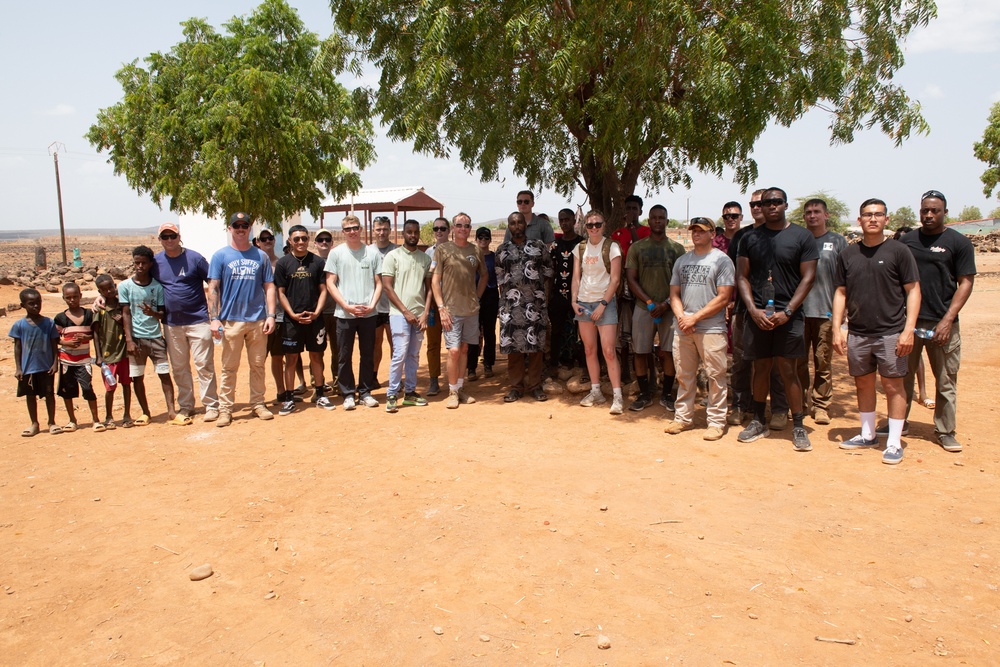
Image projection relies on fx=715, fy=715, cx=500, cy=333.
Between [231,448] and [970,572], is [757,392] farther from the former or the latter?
[231,448]

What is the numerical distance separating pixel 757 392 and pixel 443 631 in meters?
4.04

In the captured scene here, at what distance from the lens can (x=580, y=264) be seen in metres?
7.48

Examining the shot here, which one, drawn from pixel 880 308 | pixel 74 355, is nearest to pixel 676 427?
pixel 880 308

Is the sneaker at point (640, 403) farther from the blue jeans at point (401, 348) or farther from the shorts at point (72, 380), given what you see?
the shorts at point (72, 380)

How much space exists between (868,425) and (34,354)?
7.92 metres

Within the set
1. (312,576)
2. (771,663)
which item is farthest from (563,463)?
(771,663)

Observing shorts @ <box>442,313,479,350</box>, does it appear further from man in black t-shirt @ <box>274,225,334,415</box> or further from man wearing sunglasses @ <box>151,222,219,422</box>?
man wearing sunglasses @ <box>151,222,219,422</box>

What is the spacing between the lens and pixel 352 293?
25.3 feet

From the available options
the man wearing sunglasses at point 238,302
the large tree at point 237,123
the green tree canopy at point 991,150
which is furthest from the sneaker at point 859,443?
the green tree canopy at point 991,150

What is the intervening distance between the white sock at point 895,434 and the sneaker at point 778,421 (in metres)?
0.99

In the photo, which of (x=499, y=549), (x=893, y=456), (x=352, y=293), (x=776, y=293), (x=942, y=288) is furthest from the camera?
(x=352, y=293)

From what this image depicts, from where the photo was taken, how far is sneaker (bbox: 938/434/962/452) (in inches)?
235

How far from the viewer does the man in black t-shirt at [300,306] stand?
7.83 metres

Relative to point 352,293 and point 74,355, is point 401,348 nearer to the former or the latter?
point 352,293
